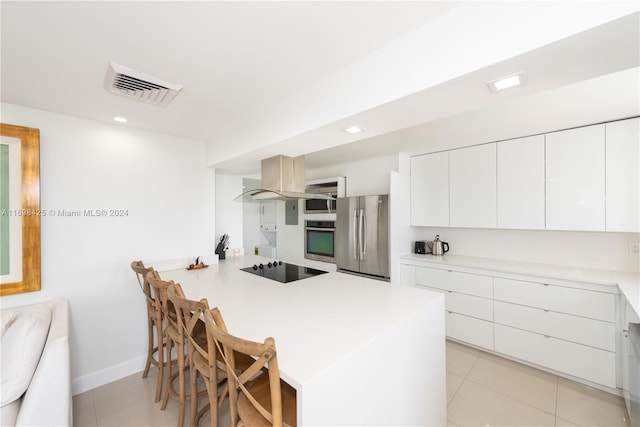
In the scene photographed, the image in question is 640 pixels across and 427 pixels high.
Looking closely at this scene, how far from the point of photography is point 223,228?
3.33 meters

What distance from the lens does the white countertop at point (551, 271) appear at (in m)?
1.98

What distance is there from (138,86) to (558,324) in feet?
12.3

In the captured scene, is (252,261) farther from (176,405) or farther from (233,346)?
(233,346)

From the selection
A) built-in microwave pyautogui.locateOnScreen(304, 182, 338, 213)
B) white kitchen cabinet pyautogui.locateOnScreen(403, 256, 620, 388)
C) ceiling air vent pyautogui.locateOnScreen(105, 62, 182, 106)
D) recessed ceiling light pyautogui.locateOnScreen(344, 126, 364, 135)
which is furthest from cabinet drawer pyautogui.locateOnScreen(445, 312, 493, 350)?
ceiling air vent pyautogui.locateOnScreen(105, 62, 182, 106)

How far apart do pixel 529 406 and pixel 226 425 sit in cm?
223

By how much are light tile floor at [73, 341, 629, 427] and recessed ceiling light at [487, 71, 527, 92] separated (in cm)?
214

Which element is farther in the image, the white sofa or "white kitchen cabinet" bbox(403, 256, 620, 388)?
"white kitchen cabinet" bbox(403, 256, 620, 388)

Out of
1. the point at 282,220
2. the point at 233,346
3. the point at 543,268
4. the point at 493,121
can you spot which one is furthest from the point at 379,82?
the point at 282,220

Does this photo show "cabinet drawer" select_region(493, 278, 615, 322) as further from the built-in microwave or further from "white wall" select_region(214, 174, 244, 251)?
"white wall" select_region(214, 174, 244, 251)

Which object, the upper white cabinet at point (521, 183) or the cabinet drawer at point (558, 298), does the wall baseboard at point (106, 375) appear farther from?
the upper white cabinet at point (521, 183)

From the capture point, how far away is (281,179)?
2346mm

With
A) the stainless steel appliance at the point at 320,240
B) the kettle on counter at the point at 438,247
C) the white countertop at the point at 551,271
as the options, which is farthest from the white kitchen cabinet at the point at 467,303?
the stainless steel appliance at the point at 320,240

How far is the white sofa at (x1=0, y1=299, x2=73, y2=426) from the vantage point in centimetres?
131

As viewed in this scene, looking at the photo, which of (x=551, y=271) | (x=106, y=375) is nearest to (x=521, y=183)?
(x=551, y=271)
